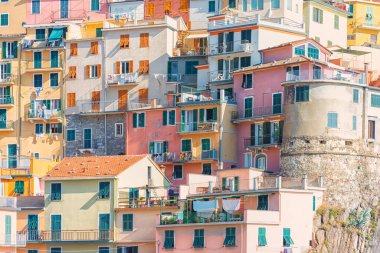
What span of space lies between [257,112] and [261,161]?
3.70 meters

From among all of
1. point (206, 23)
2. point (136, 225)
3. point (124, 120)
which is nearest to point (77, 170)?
point (136, 225)

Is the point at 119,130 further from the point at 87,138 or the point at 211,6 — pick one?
the point at 211,6

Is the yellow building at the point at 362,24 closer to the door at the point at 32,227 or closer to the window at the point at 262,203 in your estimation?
the window at the point at 262,203

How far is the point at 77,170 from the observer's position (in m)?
101

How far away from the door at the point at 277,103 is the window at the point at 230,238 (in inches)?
558

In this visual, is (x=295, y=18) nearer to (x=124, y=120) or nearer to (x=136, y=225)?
(x=124, y=120)

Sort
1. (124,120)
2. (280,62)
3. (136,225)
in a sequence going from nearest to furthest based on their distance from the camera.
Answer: (136,225)
(280,62)
(124,120)

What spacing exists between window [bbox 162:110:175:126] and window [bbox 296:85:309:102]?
40.2 feet

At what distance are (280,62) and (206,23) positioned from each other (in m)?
16.1

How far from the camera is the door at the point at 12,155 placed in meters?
116

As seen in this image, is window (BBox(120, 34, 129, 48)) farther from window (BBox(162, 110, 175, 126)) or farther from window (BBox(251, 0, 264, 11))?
window (BBox(251, 0, 264, 11))

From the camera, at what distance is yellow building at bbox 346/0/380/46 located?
128875mm

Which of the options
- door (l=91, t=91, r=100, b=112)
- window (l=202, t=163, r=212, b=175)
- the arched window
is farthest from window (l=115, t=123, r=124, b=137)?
the arched window

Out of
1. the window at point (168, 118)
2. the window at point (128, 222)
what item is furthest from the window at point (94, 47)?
the window at point (128, 222)
